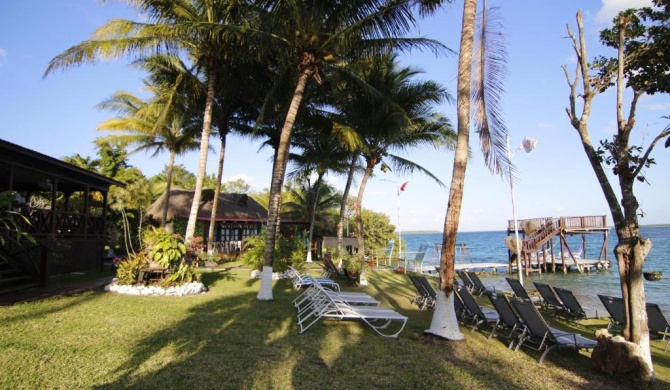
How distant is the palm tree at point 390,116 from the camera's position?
49.4ft

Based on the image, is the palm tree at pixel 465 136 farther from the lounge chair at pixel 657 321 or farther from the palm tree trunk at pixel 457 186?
the lounge chair at pixel 657 321

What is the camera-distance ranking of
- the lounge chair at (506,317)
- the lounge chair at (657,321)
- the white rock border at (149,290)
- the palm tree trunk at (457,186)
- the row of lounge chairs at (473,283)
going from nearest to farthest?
1. the palm tree trunk at (457,186)
2. the lounge chair at (506,317)
3. the lounge chair at (657,321)
4. the white rock border at (149,290)
5. the row of lounge chairs at (473,283)

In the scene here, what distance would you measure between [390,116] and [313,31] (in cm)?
539

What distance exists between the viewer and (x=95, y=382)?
4.14 m

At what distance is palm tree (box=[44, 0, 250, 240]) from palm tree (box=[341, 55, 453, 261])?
4972mm

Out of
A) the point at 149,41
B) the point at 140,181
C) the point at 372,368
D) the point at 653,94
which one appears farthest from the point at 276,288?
the point at 140,181

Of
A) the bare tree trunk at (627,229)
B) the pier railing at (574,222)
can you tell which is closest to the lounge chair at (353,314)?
the bare tree trunk at (627,229)

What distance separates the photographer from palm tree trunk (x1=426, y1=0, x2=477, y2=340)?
645 cm

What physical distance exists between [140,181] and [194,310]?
22477 mm

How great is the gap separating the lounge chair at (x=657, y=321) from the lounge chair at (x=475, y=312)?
8.69 feet

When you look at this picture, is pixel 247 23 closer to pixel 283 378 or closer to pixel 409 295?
pixel 409 295

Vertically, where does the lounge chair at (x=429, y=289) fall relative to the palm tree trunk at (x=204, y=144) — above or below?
below

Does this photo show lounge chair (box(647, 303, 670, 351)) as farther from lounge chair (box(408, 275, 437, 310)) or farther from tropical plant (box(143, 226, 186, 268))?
tropical plant (box(143, 226, 186, 268))

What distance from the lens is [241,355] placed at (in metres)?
5.25
